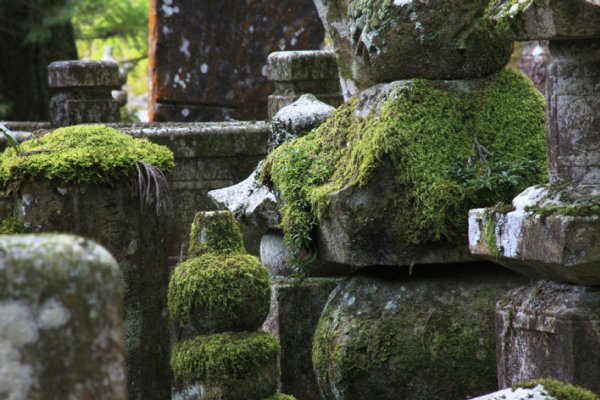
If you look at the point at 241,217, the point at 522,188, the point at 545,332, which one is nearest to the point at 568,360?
the point at 545,332

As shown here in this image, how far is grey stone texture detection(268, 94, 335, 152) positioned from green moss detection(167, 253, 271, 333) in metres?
1.33

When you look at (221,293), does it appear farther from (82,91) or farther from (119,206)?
(82,91)

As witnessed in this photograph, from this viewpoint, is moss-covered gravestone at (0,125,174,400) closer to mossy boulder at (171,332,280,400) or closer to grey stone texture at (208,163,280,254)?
grey stone texture at (208,163,280,254)

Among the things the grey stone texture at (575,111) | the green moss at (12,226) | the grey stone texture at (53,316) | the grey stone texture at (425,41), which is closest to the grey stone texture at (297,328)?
the grey stone texture at (425,41)

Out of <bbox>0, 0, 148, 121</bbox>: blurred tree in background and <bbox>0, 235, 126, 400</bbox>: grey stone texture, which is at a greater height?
<bbox>0, 0, 148, 121</bbox>: blurred tree in background

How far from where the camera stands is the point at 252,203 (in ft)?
21.5

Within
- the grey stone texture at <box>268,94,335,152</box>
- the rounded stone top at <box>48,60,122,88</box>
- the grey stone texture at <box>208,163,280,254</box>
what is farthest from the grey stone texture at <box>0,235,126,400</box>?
the rounded stone top at <box>48,60,122,88</box>

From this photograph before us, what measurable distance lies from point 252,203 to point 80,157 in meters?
0.90

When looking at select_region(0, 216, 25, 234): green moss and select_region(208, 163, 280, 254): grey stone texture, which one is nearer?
select_region(0, 216, 25, 234): green moss

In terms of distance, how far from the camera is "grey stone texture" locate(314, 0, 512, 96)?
5668mm

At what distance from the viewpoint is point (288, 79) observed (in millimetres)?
8664

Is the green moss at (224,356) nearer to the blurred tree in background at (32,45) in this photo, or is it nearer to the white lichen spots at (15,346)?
the white lichen spots at (15,346)

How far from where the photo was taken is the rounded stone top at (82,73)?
9367 mm

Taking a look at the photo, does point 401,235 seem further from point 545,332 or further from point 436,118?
point 545,332
